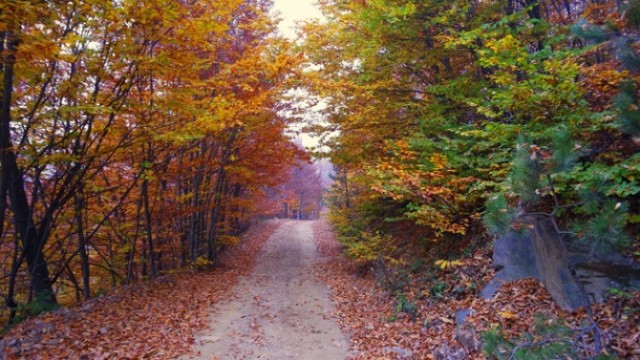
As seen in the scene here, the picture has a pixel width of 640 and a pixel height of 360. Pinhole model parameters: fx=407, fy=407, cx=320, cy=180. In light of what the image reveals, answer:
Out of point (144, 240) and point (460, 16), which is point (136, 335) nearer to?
point (144, 240)

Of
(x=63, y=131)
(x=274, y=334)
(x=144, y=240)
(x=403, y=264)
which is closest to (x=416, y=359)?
(x=274, y=334)

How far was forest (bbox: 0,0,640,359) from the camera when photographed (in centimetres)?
434

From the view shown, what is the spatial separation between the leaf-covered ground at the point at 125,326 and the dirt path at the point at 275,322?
46 cm

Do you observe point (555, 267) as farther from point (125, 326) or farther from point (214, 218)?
point (214, 218)

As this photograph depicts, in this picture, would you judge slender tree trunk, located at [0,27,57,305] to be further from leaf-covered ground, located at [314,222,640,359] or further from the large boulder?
the large boulder

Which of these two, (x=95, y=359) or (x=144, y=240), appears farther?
(x=144, y=240)

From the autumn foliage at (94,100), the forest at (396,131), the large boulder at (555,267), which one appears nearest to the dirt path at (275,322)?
the forest at (396,131)

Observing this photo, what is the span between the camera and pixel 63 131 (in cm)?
815

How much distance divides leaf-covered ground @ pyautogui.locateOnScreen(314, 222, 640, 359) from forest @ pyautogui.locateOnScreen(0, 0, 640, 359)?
59 mm

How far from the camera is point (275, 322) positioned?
8.45 meters

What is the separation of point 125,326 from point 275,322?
2.84 meters

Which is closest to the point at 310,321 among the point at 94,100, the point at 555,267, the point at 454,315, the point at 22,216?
Answer: the point at 454,315

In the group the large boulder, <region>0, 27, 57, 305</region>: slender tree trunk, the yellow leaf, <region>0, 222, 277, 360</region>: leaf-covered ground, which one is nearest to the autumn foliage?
<region>0, 27, 57, 305</region>: slender tree trunk

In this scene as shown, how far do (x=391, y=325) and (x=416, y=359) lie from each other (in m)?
1.68
